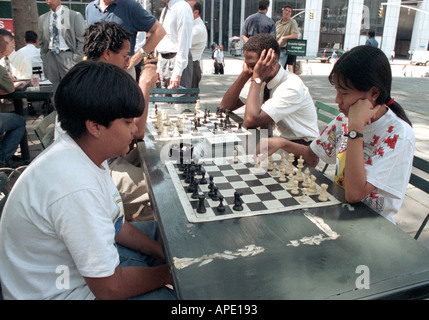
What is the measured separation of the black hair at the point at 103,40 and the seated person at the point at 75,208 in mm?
1353

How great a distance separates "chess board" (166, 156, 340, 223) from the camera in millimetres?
1508

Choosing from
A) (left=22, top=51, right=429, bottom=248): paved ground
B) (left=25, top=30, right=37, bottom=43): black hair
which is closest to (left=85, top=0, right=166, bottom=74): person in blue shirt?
(left=22, top=51, right=429, bottom=248): paved ground

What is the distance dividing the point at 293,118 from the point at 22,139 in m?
3.41

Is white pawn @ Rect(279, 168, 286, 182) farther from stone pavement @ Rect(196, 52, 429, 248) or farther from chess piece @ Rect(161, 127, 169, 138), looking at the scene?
stone pavement @ Rect(196, 52, 429, 248)

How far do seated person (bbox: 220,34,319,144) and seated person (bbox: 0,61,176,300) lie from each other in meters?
1.41

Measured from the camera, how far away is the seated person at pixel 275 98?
2.56 metres

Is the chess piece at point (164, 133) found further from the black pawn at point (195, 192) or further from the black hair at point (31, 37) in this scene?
the black hair at point (31, 37)

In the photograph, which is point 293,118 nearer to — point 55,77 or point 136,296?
point 136,296

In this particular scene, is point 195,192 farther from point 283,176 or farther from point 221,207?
point 283,176

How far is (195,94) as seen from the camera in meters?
4.28

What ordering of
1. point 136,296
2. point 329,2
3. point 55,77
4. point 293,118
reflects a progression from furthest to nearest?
1. point 329,2
2. point 55,77
3. point 293,118
4. point 136,296

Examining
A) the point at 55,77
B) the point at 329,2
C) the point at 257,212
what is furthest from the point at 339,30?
the point at 257,212
